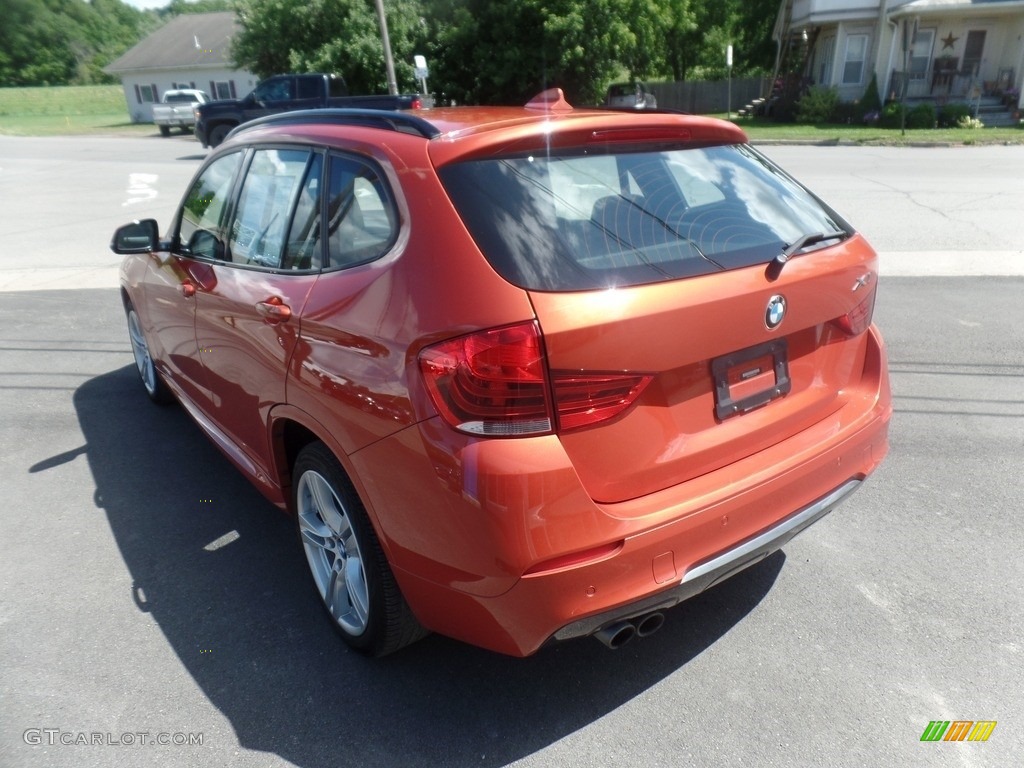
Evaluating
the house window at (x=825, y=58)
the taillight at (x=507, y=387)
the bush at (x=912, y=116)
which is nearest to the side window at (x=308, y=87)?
the bush at (x=912, y=116)

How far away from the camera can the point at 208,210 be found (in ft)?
12.4

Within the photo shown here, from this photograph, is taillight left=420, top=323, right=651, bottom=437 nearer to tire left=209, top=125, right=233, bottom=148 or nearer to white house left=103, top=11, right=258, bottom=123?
tire left=209, top=125, right=233, bottom=148

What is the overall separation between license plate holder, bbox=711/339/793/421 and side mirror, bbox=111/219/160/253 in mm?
2976

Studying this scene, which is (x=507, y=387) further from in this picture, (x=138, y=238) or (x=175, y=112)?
(x=175, y=112)

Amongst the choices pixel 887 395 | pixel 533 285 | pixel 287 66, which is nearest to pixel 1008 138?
pixel 887 395

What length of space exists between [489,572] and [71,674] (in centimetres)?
175

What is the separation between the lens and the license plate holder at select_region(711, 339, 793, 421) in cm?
237

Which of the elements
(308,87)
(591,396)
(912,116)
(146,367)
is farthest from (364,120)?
(912,116)

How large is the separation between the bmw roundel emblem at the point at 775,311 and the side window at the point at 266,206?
5.77ft

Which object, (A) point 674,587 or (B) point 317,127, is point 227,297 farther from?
(A) point 674,587

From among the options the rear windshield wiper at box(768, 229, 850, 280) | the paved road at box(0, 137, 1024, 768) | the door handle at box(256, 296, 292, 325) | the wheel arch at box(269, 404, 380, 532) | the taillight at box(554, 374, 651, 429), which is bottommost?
the paved road at box(0, 137, 1024, 768)

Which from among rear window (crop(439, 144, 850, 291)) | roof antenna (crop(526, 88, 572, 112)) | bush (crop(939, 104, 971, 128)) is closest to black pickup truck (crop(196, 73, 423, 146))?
bush (crop(939, 104, 971, 128))

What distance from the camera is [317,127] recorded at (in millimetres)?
3004

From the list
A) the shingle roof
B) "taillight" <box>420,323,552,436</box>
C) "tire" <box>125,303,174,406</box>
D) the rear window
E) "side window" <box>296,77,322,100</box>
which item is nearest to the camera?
"taillight" <box>420,323,552,436</box>
